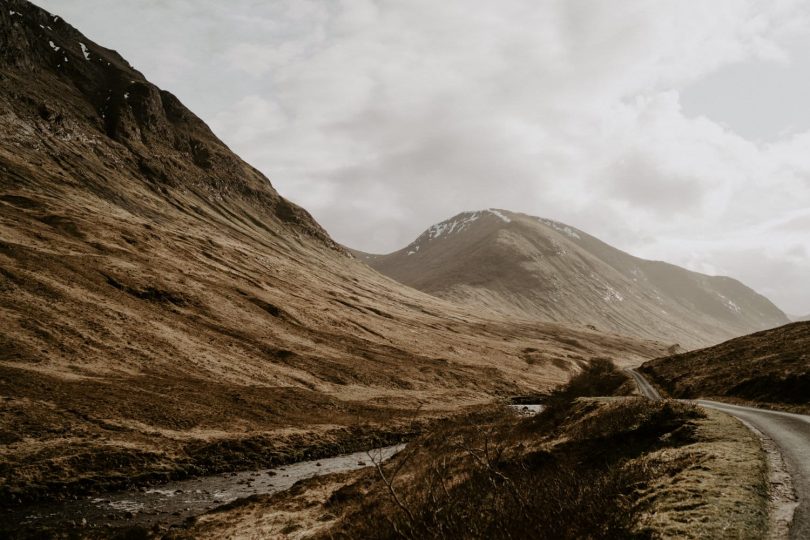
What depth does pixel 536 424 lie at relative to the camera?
41.4 metres

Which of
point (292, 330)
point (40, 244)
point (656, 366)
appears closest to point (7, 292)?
point (40, 244)

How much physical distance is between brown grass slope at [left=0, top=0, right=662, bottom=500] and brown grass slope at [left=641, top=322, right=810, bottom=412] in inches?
1059

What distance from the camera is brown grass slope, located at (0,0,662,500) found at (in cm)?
3519

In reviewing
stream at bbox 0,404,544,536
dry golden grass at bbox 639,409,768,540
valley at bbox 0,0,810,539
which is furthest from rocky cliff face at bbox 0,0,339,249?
dry golden grass at bbox 639,409,768,540

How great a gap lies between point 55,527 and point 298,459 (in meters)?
18.3

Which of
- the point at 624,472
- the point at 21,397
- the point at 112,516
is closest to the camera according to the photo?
the point at 624,472

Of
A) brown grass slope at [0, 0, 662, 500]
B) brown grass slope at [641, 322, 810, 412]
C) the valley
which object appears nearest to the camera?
the valley

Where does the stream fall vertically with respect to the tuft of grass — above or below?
below

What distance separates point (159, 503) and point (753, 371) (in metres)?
56.1

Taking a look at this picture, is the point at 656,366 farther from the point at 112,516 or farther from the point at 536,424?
the point at 112,516

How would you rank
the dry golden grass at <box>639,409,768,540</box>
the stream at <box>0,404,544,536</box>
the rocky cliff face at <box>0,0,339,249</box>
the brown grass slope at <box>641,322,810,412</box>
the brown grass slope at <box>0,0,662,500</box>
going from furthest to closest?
the rocky cliff face at <box>0,0,339,249</box>, the brown grass slope at <box>641,322,810,412</box>, the brown grass slope at <box>0,0,662,500</box>, the stream at <box>0,404,544,536</box>, the dry golden grass at <box>639,409,768,540</box>

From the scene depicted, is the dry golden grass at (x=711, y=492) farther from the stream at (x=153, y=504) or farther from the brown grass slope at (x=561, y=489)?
the stream at (x=153, y=504)

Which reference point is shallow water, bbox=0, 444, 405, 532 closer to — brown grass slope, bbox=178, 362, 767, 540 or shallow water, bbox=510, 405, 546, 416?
brown grass slope, bbox=178, 362, 767, 540

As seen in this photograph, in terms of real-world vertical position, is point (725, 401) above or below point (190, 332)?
above
